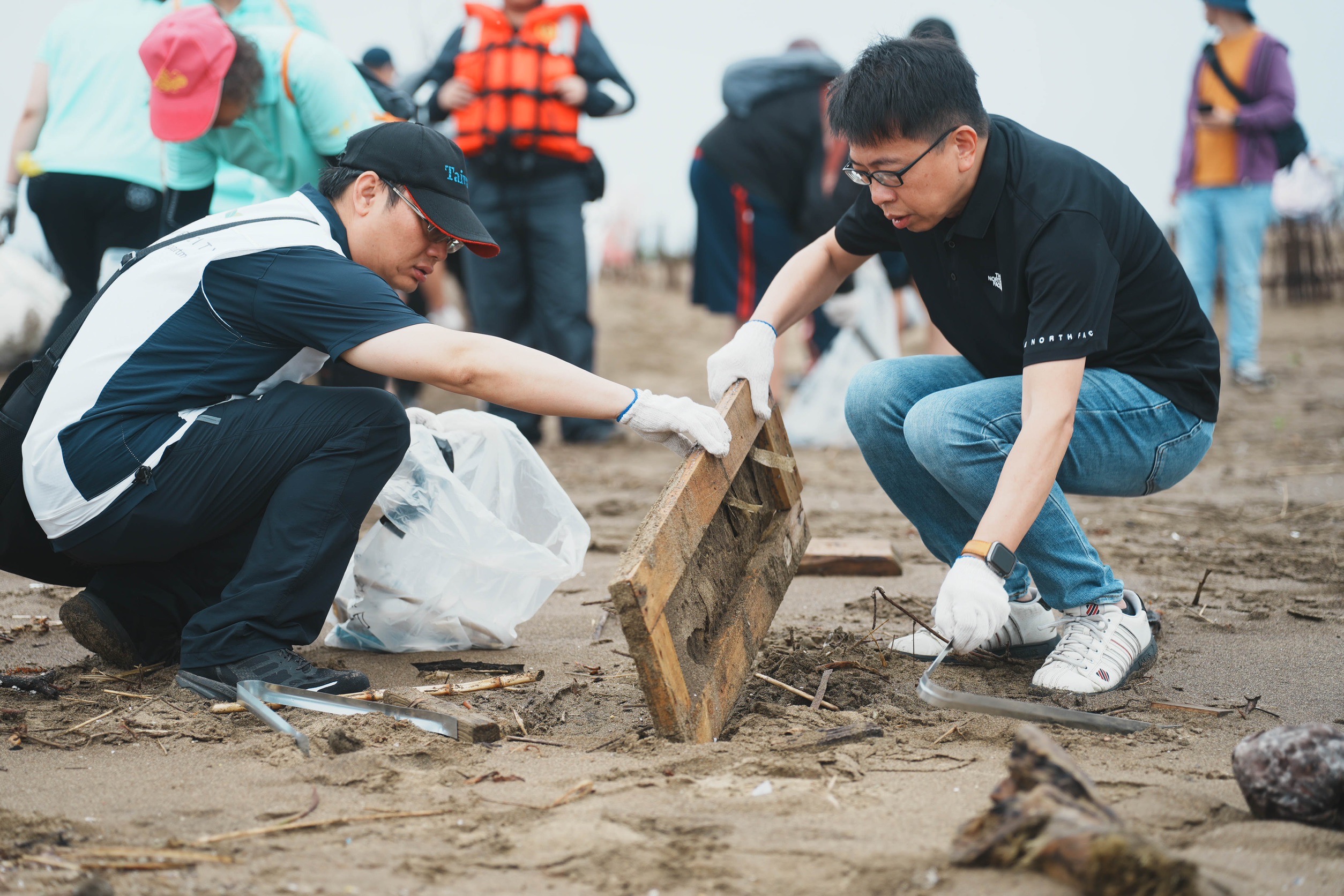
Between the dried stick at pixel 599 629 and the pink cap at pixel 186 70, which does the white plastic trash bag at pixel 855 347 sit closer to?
the dried stick at pixel 599 629

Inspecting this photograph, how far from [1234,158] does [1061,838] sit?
20.0 ft

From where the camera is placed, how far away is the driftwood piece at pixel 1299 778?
1.58 meters

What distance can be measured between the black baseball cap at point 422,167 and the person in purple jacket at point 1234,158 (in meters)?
5.14

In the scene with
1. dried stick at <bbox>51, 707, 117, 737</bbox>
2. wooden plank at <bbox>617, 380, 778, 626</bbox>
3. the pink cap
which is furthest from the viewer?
the pink cap

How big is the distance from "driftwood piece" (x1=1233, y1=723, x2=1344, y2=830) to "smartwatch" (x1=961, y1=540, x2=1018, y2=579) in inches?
20.0

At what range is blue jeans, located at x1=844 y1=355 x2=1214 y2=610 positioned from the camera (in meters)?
2.32

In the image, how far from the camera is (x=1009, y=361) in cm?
246

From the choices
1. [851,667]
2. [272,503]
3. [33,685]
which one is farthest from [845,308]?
[33,685]

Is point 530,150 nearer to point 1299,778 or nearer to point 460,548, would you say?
→ point 460,548

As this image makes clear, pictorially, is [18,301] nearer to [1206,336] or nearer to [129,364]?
[129,364]

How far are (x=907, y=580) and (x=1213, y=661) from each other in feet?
3.18

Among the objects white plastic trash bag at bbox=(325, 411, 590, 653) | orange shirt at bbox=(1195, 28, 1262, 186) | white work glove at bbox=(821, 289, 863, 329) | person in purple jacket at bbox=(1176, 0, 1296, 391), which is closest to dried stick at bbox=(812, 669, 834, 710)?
white plastic trash bag at bbox=(325, 411, 590, 653)

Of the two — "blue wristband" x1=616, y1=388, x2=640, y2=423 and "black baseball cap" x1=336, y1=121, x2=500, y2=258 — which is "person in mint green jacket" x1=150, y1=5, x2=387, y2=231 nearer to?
"black baseball cap" x1=336, y1=121, x2=500, y2=258

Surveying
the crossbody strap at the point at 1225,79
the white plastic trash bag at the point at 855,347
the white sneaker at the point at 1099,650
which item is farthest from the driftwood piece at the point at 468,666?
the crossbody strap at the point at 1225,79
